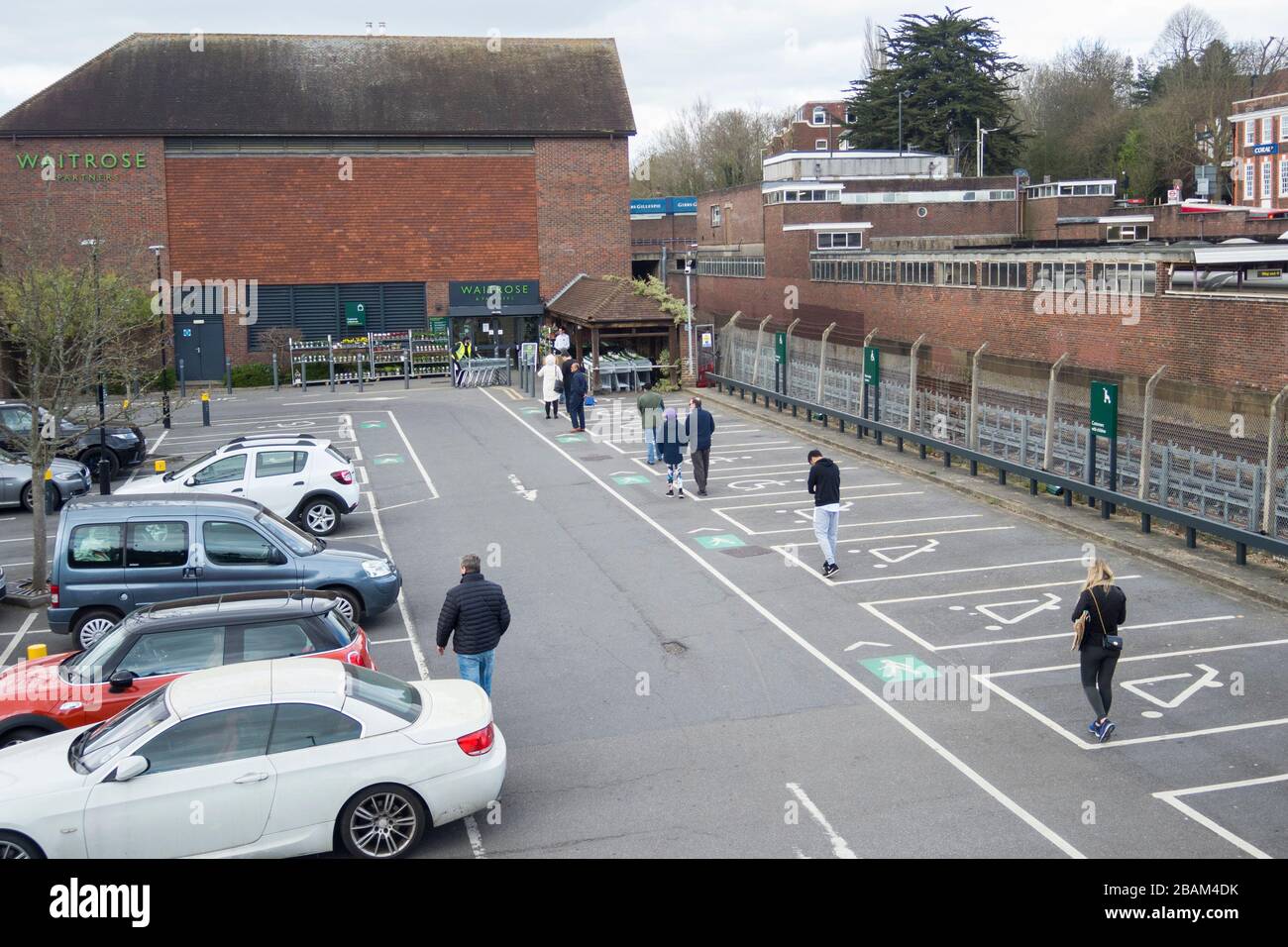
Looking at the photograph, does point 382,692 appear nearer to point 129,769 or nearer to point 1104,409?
point 129,769

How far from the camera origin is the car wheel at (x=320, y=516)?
19.4 metres

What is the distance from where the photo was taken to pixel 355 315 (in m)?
45.5

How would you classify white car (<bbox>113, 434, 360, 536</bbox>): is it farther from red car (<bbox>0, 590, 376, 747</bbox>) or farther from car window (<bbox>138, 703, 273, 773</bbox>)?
car window (<bbox>138, 703, 273, 773</bbox>)

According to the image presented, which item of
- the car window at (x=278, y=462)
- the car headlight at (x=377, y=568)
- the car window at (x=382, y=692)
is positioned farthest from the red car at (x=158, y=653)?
the car window at (x=278, y=462)

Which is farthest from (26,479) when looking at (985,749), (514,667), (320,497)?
(985,749)

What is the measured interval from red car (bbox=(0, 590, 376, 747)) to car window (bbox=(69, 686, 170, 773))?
3.28ft

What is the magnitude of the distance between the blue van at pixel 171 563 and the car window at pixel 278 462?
15.8ft

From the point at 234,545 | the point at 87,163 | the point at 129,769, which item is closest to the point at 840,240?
the point at 87,163

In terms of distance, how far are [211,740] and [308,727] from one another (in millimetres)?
622

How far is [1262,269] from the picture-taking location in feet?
80.6

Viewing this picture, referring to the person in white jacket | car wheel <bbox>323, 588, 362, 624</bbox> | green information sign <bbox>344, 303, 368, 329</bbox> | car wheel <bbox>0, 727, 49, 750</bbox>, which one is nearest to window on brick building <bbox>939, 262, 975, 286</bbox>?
the person in white jacket

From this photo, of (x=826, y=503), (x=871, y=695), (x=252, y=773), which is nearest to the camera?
(x=252, y=773)

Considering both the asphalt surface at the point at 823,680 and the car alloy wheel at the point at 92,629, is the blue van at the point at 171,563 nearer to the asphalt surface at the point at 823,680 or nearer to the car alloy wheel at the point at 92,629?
the car alloy wheel at the point at 92,629

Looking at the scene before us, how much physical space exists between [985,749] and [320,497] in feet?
40.1
